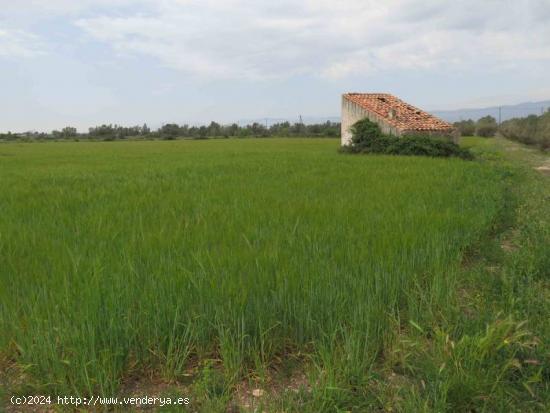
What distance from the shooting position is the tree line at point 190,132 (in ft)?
221

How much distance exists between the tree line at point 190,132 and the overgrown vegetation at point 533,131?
28980mm

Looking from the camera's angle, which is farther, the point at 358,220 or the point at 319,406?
the point at 358,220

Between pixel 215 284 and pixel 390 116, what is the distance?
21.5 metres

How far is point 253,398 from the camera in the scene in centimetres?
255

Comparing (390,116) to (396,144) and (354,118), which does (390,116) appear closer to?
(354,118)

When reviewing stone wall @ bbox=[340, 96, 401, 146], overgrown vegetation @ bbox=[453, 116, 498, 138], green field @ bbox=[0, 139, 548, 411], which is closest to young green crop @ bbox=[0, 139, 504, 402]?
green field @ bbox=[0, 139, 548, 411]

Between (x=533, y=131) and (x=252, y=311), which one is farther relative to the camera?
(x=533, y=131)

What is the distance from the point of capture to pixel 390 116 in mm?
23359

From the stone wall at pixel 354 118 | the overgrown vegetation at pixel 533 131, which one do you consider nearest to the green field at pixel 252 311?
the stone wall at pixel 354 118

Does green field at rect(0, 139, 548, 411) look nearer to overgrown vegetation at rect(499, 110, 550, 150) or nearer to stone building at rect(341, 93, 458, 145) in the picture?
stone building at rect(341, 93, 458, 145)

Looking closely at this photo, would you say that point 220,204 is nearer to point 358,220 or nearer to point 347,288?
point 358,220

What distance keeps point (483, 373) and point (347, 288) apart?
3.57ft

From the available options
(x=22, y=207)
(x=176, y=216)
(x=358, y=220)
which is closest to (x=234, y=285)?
(x=358, y=220)

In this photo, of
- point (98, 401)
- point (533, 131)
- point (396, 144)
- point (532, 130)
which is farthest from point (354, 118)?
point (98, 401)
